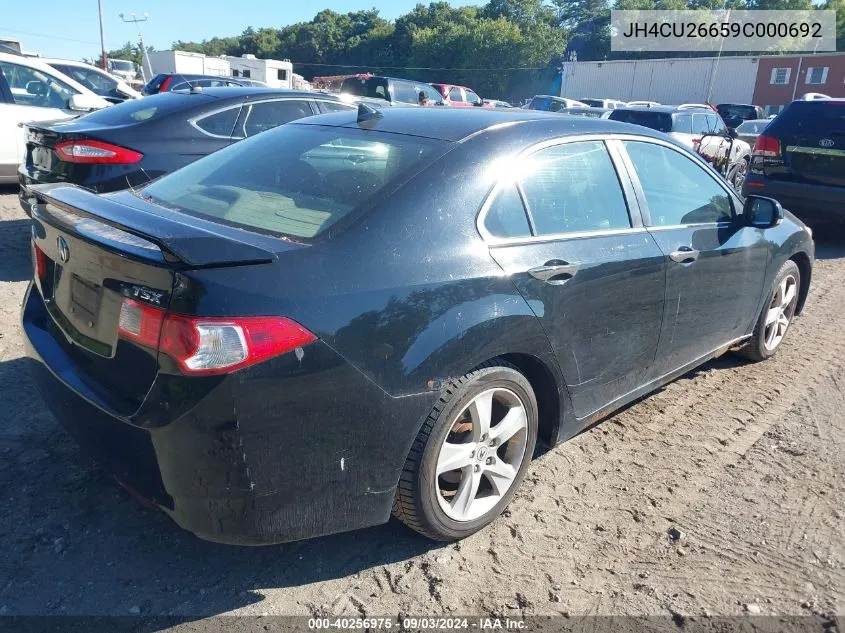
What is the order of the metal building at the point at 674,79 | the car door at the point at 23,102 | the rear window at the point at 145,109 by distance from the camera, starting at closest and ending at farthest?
1. the rear window at the point at 145,109
2. the car door at the point at 23,102
3. the metal building at the point at 674,79

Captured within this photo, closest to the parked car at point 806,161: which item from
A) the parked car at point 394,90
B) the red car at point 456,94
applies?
the parked car at point 394,90

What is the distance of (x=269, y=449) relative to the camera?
1.98 metres

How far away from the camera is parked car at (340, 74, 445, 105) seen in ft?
57.4

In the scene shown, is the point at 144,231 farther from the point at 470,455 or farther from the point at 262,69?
the point at 262,69

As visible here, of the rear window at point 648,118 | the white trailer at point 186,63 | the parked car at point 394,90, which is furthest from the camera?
the white trailer at point 186,63

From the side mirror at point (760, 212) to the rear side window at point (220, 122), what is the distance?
428cm

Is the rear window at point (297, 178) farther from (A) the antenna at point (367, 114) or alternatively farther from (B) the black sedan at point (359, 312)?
(A) the antenna at point (367, 114)

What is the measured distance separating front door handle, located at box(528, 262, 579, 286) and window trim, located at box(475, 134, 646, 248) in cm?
12

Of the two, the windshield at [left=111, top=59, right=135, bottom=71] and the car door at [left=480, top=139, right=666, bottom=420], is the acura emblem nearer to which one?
the car door at [left=480, top=139, right=666, bottom=420]

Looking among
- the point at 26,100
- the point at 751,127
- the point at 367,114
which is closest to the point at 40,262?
the point at 367,114

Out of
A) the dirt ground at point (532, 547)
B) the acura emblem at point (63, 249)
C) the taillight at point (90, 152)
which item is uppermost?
the taillight at point (90, 152)

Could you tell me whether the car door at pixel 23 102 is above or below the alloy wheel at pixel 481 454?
above

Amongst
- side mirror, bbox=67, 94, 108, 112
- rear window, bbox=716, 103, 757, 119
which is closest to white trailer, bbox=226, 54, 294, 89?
rear window, bbox=716, 103, 757, 119

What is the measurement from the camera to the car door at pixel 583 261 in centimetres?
261
